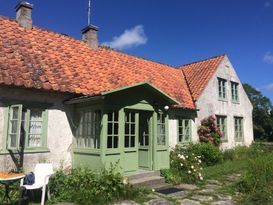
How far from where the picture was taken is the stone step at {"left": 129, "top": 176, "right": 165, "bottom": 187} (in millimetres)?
9586

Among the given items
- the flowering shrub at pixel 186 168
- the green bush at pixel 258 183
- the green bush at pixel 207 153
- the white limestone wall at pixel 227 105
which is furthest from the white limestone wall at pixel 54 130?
the white limestone wall at pixel 227 105

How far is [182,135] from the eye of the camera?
50.6 feet

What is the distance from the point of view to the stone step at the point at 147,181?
959 cm

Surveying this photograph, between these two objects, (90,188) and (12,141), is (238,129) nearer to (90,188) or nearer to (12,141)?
(90,188)

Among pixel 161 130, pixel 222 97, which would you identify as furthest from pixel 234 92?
pixel 161 130

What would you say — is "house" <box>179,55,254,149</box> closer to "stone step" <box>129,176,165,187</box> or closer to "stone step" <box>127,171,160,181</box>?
"stone step" <box>127,171,160,181</box>

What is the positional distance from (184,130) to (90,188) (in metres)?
8.59

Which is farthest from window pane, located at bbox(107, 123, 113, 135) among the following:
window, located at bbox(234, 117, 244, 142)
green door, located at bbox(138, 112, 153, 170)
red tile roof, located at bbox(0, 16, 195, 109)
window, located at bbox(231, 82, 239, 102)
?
window, located at bbox(231, 82, 239, 102)

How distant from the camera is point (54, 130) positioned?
993 cm

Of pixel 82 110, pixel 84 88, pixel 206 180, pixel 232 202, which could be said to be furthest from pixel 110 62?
pixel 232 202

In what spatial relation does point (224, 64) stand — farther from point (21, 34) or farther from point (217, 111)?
point (21, 34)

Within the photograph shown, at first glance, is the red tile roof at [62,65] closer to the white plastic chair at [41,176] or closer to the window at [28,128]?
the window at [28,128]

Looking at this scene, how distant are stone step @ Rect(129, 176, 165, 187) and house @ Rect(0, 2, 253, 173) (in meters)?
0.50

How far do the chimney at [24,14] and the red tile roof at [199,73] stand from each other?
388 inches
